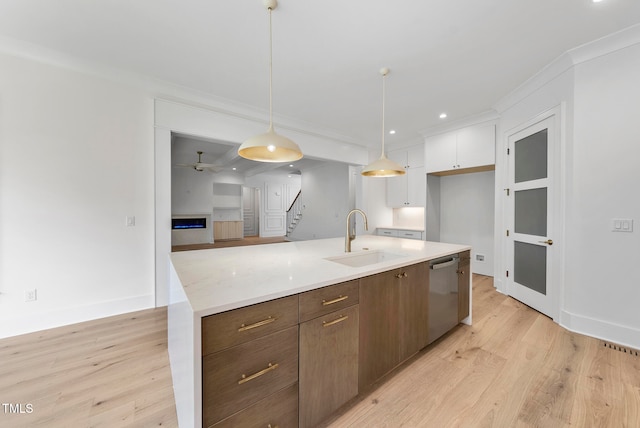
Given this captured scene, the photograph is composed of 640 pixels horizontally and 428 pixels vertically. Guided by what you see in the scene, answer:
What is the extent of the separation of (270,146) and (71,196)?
2.53 meters

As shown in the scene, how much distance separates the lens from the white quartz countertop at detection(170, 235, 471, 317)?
1.02 m

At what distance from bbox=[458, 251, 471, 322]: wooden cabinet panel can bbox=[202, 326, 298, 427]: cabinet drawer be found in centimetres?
191

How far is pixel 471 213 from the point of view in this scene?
4535mm

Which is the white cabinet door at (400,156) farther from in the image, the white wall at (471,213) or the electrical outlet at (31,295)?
the electrical outlet at (31,295)

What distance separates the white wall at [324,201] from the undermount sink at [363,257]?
3939 millimetres

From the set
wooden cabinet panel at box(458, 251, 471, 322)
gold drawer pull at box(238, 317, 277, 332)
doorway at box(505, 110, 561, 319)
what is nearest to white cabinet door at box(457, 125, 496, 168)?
doorway at box(505, 110, 561, 319)

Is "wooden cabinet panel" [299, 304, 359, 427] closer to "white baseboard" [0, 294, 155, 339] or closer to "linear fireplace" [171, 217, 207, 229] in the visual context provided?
"white baseboard" [0, 294, 155, 339]

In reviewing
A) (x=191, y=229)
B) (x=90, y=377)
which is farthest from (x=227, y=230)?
(x=90, y=377)

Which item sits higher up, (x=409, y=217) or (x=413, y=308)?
(x=409, y=217)

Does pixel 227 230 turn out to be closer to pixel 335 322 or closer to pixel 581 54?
pixel 335 322

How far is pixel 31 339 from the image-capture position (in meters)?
2.19

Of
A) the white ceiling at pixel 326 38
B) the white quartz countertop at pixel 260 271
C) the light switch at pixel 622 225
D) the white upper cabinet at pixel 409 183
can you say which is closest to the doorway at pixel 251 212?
the white upper cabinet at pixel 409 183

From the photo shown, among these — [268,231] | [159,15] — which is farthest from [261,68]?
[268,231]

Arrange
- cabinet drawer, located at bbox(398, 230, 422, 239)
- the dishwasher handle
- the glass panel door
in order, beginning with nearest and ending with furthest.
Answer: the dishwasher handle → the glass panel door → cabinet drawer, located at bbox(398, 230, 422, 239)
